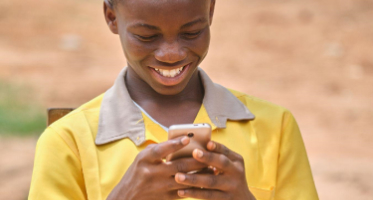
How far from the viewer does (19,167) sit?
20.3 ft

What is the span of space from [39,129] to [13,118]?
0.69m

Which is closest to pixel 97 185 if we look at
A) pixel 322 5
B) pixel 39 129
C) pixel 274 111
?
pixel 274 111

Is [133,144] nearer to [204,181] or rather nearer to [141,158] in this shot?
[141,158]

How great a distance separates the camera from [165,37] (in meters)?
2.09

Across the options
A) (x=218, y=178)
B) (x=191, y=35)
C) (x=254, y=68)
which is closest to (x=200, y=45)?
(x=191, y=35)

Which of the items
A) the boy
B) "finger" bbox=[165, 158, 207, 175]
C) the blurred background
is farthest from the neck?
the blurred background

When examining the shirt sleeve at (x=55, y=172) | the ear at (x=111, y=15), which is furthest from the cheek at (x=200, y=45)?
the shirt sleeve at (x=55, y=172)

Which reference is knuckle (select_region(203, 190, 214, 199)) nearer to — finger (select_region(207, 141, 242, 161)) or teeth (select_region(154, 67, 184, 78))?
finger (select_region(207, 141, 242, 161))

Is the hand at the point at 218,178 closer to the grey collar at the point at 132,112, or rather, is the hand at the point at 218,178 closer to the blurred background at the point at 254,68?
the grey collar at the point at 132,112

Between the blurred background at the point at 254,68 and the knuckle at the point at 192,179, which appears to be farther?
the blurred background at the point at 254,68

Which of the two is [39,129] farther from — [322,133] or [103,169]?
[103,169]

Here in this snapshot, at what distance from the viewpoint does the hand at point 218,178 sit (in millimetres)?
1821

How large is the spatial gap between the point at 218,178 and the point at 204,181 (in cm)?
7

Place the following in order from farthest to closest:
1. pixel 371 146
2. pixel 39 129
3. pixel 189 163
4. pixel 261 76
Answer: pixel 261 76, pixel 371 146, pixel 39 129, pixel 189 163
